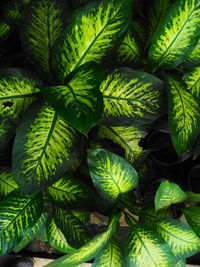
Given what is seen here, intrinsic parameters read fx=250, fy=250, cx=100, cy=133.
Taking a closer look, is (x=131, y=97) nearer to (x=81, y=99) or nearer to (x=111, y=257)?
(x=81, y=99)

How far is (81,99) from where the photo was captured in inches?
23.7

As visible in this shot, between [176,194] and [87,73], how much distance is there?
0.58 m

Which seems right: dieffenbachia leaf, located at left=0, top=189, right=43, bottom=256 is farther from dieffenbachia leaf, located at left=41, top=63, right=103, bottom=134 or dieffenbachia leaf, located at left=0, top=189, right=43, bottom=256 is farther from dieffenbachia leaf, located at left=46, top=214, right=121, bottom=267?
dieffenbachia leaf, located at left=41, top=63, right=103, bottom=134

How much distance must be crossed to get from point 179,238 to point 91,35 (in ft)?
2.60

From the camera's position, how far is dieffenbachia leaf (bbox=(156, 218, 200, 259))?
3.07 feet

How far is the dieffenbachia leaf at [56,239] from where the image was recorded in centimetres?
100

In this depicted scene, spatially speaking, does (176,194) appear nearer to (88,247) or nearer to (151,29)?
(88,247)

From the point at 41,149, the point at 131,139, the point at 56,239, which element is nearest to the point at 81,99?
the point at 41,149

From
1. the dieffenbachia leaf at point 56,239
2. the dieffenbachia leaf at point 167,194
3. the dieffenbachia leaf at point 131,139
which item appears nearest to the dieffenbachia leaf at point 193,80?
the dieffenbachia leaf at point 131,139

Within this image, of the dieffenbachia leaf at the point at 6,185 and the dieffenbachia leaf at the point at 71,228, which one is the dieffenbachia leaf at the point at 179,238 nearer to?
the dieffenbachia leaf at the point at 71,228

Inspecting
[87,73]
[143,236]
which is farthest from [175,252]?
[87,73]

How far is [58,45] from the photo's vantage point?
0.72 metres

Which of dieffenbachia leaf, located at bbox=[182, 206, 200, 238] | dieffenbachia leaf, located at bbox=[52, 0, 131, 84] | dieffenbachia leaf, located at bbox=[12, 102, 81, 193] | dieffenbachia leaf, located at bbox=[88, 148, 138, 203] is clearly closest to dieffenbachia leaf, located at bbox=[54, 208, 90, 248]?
dieffenbachia leaf, located at bbox=[88, 148, 138, 203]

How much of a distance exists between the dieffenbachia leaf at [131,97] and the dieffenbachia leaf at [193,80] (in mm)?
205
